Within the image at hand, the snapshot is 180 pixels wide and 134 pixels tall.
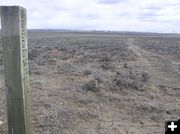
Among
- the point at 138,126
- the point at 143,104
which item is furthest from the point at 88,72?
the point at 138,126

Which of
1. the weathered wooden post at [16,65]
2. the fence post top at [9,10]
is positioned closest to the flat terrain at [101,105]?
the weathered wooden post at [16,65]

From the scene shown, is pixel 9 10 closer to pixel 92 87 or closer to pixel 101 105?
pixel 101 105

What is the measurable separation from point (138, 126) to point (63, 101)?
2435 mm

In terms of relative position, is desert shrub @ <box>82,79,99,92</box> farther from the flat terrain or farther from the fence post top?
the fence post top

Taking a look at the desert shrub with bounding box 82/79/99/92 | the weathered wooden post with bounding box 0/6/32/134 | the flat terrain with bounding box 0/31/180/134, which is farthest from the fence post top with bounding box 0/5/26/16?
the desert shrub with bounding box 82/79/99/92

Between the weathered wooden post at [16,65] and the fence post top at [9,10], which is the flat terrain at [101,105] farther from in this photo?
the fence post top at [9,10]

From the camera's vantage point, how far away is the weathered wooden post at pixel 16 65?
11.8ft

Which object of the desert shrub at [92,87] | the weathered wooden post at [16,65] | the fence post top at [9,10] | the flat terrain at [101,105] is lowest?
the flat terrain at [101,105]

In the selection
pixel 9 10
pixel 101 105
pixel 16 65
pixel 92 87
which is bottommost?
pixel 101 105

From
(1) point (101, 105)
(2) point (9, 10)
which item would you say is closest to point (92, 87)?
(1) point (101, 105)

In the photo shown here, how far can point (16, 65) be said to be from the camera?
3680mm

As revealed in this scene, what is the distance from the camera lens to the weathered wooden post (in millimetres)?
3604

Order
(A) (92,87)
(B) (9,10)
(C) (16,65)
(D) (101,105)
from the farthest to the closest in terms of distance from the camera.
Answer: (A) (92,87) → (D) (101,105) → (C) (16,65) → (B) (9,10)

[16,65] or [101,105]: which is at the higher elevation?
[16,65]
